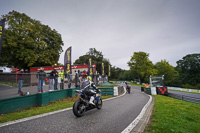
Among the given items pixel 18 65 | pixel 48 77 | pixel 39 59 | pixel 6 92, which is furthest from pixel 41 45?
pixel 6 92

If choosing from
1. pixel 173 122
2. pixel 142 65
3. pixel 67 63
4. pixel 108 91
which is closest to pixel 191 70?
pixel 142 65

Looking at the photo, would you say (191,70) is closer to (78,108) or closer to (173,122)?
(173,122)

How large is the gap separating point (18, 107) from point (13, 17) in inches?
1052

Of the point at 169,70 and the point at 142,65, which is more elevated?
the point at 142,65

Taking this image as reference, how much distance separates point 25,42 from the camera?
73.5 feet

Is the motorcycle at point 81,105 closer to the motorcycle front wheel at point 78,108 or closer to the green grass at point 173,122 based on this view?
the motorcycle front wheel at point 78,108

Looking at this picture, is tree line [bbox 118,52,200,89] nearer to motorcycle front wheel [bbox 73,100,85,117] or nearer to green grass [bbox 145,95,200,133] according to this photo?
green grass [bbox 145,95,200,133]

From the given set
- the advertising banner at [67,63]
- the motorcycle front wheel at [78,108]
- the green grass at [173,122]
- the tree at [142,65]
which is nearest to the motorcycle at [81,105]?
the motorcycle front wheel at [78,108]

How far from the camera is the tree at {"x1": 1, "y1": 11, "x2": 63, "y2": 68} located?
21844mm

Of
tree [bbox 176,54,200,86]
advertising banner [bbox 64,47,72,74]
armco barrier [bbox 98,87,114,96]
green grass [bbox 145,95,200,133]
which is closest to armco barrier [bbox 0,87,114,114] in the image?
advertising banner [bbox 64,47,72,74]

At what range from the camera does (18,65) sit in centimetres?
2547

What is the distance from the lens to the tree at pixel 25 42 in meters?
21.8

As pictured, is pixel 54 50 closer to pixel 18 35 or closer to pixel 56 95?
pixel 18 35

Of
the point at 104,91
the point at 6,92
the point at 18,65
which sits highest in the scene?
the point at 18,65
